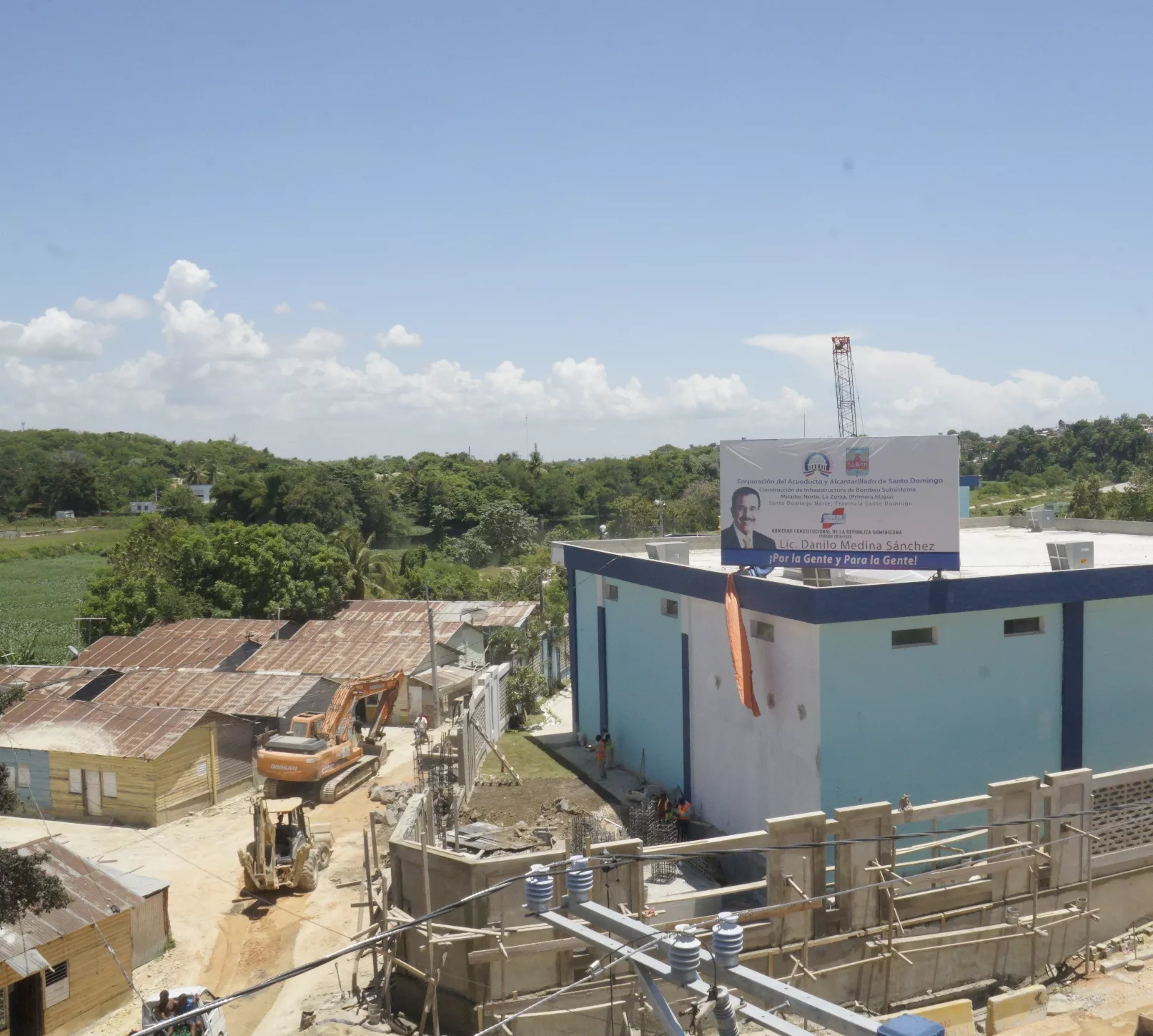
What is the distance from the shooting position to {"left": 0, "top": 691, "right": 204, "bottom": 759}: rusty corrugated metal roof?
25359 mm

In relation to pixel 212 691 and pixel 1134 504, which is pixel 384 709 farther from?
pixel 1134 504

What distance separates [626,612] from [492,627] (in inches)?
538

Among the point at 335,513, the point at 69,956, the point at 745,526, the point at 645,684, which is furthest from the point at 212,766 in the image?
the point at 335,513

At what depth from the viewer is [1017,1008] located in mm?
13445

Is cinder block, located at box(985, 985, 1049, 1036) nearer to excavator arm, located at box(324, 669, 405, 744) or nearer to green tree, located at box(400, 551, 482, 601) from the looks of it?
excavator arm, located at box(324, 669, 405, 744)

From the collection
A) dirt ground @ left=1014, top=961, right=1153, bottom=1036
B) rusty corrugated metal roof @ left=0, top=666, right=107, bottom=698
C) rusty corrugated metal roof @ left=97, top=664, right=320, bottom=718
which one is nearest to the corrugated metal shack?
rusty corrugated metal roof @ left=97, top=664, right=320, bottom=718

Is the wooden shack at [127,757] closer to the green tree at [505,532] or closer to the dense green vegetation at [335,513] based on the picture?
the dense green vegetation at [335,513]

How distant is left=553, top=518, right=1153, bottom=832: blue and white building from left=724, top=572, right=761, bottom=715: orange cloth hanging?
1.34 ft

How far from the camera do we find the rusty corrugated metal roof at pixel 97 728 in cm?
2536

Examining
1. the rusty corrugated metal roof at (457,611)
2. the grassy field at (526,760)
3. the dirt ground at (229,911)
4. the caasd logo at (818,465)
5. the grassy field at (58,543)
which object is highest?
the caasd logo at (818,465)

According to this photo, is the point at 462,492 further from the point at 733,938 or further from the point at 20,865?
the point at 733,938

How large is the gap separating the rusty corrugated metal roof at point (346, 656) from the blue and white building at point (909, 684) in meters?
15.5

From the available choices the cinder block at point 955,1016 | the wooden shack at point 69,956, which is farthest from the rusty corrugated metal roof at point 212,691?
the cinder block at point 955,1016

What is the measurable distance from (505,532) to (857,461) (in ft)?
206
